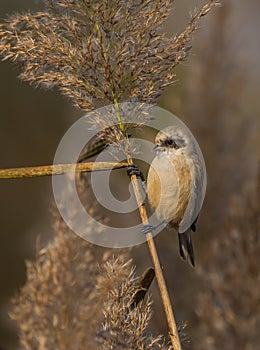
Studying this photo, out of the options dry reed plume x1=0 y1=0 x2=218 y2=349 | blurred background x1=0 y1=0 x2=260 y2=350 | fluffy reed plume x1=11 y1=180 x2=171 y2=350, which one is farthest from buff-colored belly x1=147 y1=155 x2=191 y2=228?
dry reed plume x1=0 y1=0 x2=218 y2=349

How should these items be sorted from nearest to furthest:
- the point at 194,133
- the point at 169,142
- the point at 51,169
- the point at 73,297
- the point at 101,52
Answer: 1. the point at 51,169
2. the point at 101,52
3. the point at 73,297
4. the point at 169,142
5. the point at 194,133

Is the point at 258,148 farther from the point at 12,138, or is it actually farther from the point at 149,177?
the point at 12,138

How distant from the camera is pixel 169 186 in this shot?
1.93 metres

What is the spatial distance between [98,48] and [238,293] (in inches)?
48.9

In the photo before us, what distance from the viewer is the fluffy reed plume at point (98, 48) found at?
119 cm

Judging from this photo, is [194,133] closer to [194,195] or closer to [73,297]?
[194,195]

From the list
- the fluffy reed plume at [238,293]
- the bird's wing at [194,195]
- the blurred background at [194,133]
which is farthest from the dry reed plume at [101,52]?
the blurred background at [194,133]

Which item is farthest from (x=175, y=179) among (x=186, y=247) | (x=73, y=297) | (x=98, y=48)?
(x=98, y=48)

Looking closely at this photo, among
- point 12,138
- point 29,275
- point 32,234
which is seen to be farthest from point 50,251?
point 12,138

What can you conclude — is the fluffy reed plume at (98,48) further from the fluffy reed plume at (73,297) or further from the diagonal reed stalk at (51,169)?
the fluffy reed plume at (73,297)

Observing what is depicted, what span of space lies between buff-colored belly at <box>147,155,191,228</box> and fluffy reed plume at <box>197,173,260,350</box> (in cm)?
24

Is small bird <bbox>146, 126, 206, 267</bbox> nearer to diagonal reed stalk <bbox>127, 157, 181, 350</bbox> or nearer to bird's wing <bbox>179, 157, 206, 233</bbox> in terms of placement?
bird's wing <bbox>179, 157, 206, 233</bbox>

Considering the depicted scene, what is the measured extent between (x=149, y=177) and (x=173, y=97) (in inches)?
48.6

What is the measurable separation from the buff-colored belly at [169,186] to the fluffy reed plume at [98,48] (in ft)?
2.24
